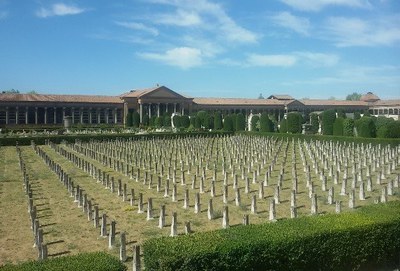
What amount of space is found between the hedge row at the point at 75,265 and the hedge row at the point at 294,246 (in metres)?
1.01

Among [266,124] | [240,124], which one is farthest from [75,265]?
[240,124]

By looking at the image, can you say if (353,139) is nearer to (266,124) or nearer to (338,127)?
(338,127)

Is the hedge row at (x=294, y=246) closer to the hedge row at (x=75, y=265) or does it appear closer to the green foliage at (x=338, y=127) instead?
the hedge row at (x=75, y=265)

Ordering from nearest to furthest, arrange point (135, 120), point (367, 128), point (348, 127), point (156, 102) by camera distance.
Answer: point (367, 128) → point (348, 127) → point (135, 120) → point (156, 102)

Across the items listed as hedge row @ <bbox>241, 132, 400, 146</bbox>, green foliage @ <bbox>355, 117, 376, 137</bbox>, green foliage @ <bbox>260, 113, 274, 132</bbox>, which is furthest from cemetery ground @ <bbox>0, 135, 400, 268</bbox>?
green foliage @ <bbox>260, 113, 274, 132</bbox>

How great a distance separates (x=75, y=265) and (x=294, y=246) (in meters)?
4.57

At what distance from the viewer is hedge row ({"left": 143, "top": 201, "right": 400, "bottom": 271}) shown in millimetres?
8086

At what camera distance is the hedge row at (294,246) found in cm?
809

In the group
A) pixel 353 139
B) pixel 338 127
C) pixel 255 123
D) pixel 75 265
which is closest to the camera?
pixel 75 265

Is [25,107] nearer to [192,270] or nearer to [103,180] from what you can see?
[103,180]

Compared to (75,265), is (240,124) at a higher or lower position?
higher

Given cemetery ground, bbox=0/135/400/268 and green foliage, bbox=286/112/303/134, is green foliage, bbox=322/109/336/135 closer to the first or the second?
green foliage, bbox=286/112/303/134

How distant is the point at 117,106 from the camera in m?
99.6

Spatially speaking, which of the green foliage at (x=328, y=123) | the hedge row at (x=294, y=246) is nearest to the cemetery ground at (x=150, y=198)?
the hedge row at (x=294, y=246)
